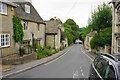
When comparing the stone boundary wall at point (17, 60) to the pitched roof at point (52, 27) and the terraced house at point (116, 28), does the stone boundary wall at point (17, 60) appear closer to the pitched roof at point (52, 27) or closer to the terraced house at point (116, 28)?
the terraced house at point (116, 28)

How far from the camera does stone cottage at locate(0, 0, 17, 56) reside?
11026 millimetres

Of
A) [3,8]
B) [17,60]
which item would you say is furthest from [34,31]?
[17,60]

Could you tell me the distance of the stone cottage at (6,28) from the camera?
36.2 ft

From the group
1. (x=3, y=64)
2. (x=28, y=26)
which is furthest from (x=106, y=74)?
(x=28, y=26)

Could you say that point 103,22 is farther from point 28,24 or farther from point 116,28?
point 28,24

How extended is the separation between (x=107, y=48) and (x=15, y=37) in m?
14.2

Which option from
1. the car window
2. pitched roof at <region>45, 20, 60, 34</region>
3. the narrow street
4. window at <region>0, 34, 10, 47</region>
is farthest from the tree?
the car window

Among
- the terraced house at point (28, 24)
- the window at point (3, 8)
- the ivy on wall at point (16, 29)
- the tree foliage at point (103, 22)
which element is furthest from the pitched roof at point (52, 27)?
the window at point (3, 8)

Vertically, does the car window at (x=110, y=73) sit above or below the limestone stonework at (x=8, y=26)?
below

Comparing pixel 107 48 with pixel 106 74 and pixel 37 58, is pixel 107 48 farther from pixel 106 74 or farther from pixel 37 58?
pixel 106 74

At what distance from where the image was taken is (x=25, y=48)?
1355 cm

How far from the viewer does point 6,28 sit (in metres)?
11.7

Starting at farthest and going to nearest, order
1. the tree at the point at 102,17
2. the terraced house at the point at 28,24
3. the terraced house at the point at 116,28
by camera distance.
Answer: the tree at the point at 102,17 → the terraced house at the point at 28,24 → the terraced house at the point at 116,28

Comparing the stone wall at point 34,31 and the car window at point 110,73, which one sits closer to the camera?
the car window at point 110,73
